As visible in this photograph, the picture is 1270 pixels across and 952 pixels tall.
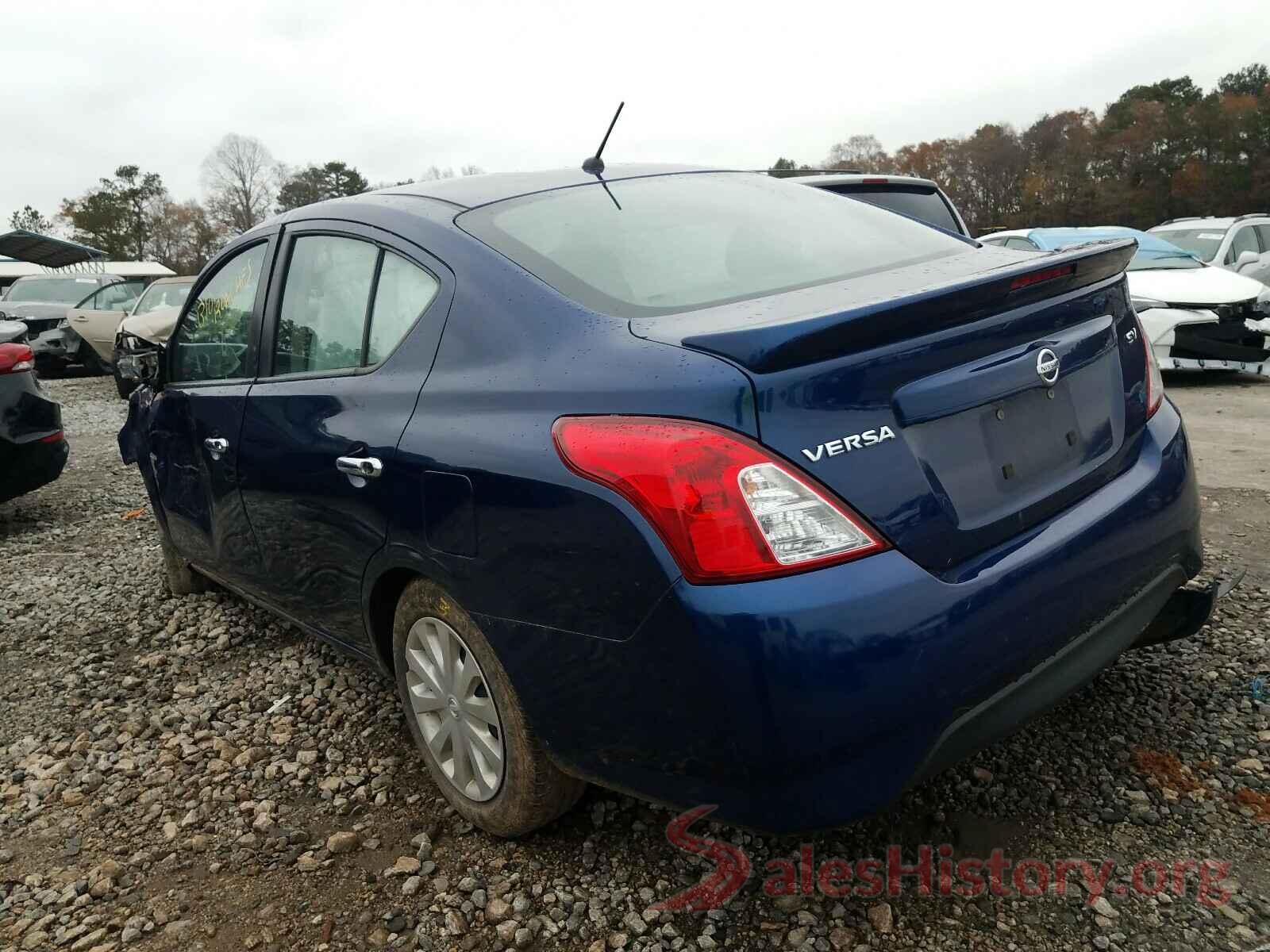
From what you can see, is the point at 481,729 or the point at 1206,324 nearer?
the point at 481,729

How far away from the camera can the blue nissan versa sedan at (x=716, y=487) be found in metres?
1.63

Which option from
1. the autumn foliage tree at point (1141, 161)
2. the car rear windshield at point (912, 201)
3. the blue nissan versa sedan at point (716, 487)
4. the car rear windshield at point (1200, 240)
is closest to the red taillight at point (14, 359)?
the blue nissan versa sedan at point (716, 487)

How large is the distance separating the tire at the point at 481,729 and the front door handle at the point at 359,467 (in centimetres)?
28

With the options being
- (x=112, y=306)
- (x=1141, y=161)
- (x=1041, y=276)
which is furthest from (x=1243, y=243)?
(x=1141, y=161)

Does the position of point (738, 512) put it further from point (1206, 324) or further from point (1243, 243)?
point (1243, 243)

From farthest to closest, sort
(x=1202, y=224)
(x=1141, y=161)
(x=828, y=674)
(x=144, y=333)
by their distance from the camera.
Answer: (x=1141, y=161) → (x=1202, y=224) → (x=144, y=333) → (x=828, y=674)

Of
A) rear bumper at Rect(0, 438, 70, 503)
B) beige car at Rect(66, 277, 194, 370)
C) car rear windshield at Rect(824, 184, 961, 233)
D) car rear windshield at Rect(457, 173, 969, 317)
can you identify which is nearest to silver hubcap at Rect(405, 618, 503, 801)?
car rear windshield at Rect(457, 173, 969, 317)

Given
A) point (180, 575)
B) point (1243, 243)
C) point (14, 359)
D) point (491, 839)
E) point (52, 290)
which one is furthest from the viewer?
point (52, 290)

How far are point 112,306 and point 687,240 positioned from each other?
16236mm

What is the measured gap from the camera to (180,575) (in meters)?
4.28

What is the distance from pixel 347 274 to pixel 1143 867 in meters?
2.43

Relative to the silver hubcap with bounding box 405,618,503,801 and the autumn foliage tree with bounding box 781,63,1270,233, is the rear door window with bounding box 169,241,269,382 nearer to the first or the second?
the silver hubcap with bounding box 405,618,503,801

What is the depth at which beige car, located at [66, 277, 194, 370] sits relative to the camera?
543 inches

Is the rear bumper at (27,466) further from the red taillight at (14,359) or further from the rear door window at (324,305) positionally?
the rear door window at (324,305)
